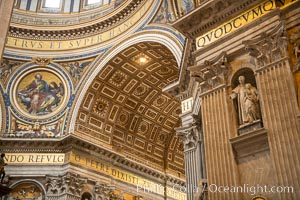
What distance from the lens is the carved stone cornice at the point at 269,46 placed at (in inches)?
283

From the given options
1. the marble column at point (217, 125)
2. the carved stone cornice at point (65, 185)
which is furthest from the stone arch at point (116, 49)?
the marble column at point (217, 125)

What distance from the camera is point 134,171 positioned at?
1900 cm

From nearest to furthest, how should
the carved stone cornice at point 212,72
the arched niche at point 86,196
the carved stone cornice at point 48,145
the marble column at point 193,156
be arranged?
the carved stone cornice at point 212,72
the marble column at point 193,156
the arched niche at point 86,196
the carved stone cornice at point 48,145

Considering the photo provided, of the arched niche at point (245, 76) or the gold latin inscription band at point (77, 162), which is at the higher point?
the gold latin inscription band at point (77, 162)

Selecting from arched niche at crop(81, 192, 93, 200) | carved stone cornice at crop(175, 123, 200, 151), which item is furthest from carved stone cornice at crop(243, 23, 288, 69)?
arched niche at crop(81, 192, 93, 200)

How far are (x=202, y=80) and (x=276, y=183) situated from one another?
290 centimetres

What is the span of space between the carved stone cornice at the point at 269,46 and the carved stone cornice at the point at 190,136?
4.13 meters

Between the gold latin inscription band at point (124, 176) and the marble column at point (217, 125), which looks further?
the gold latin inscription band at point (124, 176)

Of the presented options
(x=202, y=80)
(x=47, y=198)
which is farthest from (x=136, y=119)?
(x=202, y=80)

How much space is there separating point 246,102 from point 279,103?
75 centimetres

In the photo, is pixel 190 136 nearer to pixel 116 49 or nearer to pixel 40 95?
pixel 116 49

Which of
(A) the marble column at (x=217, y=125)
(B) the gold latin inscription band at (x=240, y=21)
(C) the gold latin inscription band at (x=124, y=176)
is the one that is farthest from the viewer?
(C) the gold latin inscription band at (x=124, y=176)

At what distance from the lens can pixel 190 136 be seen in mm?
11781

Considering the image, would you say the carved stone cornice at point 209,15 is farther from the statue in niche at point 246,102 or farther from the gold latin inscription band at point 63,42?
the gold latin inscription band at point 63,42
